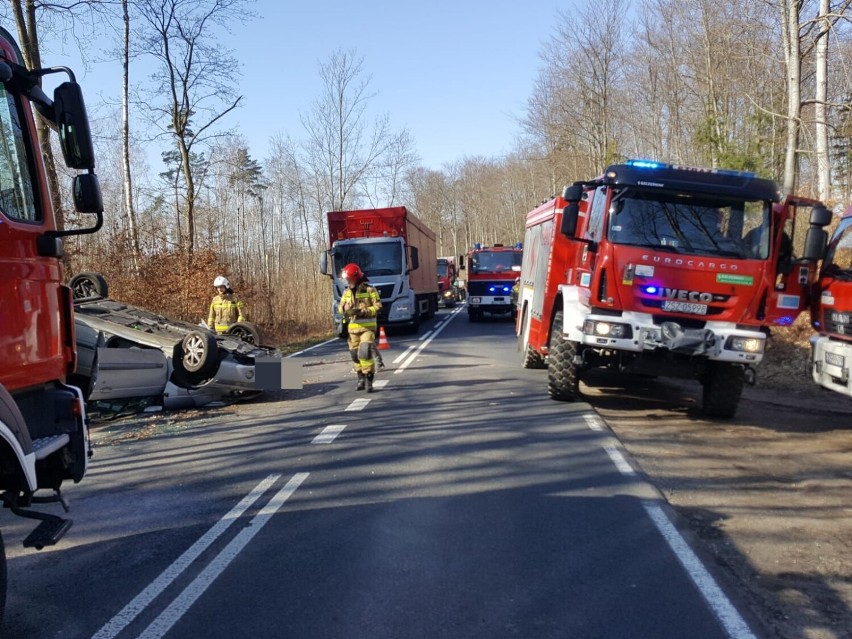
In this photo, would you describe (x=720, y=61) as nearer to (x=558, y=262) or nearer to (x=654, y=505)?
(x=558, y=262)

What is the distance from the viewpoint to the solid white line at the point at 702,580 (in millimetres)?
3621

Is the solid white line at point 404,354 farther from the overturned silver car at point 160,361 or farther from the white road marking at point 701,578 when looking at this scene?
the white road marking at point 701,578

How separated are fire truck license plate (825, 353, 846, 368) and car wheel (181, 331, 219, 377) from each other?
7.38m

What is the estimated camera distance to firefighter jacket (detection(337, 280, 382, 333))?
11.0 m

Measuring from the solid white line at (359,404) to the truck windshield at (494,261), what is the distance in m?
17.3

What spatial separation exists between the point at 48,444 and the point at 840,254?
801 centimetres

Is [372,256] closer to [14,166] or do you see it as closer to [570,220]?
[570,220]

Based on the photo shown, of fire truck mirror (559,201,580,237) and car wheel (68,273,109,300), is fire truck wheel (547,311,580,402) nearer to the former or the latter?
fire truck mirror (559,201,580,237)

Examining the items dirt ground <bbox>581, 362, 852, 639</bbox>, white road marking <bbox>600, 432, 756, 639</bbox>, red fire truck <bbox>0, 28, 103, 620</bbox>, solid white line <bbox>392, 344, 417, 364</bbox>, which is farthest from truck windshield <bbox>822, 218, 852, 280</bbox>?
solid white line <bbox>392, 344, 417, 364</bbox>

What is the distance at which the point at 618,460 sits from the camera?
6859 mm

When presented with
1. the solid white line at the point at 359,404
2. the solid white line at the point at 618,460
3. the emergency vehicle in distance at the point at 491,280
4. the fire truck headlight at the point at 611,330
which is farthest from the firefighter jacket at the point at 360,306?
the emergency vehicle in distance at the point at 491,280

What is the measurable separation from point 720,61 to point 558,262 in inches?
881

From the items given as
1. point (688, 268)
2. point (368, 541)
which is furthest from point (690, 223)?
point (368, 541)

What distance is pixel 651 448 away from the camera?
7508 millimetres
